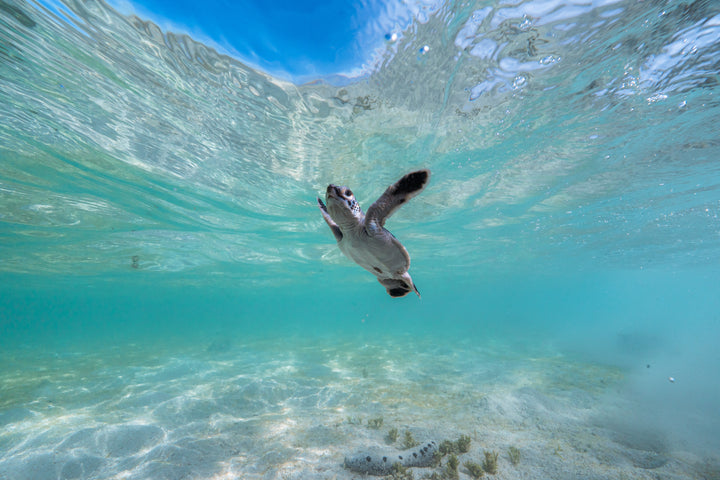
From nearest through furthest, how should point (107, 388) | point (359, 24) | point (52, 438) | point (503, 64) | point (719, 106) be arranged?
point (359, 24), point (52, 438), point (503, 64), point (719, 106), point (107, 388)

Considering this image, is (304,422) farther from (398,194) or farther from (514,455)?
(398,194)

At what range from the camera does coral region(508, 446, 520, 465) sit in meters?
5.81

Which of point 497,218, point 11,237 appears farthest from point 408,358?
point 11,237

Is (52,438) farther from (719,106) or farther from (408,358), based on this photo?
(719,106)

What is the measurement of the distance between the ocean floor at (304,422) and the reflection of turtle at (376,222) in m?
4.51

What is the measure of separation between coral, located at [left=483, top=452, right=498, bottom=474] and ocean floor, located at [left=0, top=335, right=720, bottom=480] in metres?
0.13

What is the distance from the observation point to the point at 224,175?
12219mm

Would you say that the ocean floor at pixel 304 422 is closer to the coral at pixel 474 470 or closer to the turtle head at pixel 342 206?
the coral at pixel 474 470

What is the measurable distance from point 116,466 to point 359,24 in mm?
10727

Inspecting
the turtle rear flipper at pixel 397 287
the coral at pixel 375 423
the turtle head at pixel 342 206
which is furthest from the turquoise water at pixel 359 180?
the turtle head at pixel 342 206

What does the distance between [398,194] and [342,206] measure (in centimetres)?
62

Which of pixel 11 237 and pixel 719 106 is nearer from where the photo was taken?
pixel 719 106

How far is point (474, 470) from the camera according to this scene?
17.6 feet

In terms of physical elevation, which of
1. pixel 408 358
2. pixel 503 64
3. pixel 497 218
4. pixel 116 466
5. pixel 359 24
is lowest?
pixel 408 358
